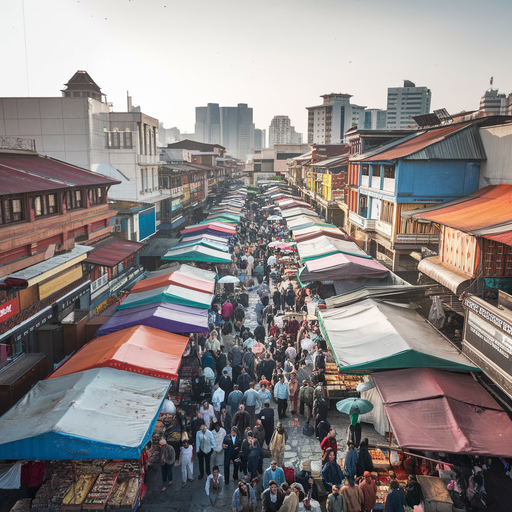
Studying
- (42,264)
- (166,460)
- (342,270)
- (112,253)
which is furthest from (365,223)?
(166,460)

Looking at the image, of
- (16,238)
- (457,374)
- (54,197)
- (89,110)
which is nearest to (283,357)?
(457,374)

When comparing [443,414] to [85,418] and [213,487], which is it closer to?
[213,487]

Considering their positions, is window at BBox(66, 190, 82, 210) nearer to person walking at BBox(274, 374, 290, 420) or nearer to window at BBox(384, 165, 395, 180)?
person walking at BBox(274, 374, 290, 420)

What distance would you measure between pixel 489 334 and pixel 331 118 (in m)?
138

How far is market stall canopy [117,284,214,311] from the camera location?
15.9 meters

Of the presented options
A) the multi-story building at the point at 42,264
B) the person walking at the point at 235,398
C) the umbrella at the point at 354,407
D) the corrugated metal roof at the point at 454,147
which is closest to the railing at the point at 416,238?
the corrugated metal roof at the point at 454,147

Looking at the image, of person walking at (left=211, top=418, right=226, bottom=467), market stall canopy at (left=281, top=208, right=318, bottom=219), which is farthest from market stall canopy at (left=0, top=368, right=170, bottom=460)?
market stall canopy at (left=281, top=208, right=318, bottom=219)

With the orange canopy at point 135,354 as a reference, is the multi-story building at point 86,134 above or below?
above

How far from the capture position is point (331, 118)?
140 metres

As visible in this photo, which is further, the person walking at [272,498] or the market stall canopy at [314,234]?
the market stall canopy at [314,234]

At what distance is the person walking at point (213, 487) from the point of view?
928cm

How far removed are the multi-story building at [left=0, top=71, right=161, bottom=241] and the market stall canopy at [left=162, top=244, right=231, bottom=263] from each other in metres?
9.06

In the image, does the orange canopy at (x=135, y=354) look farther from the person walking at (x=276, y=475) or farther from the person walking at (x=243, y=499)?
the person walking at (x=276, y=475)

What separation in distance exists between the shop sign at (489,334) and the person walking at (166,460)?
7171 mm
